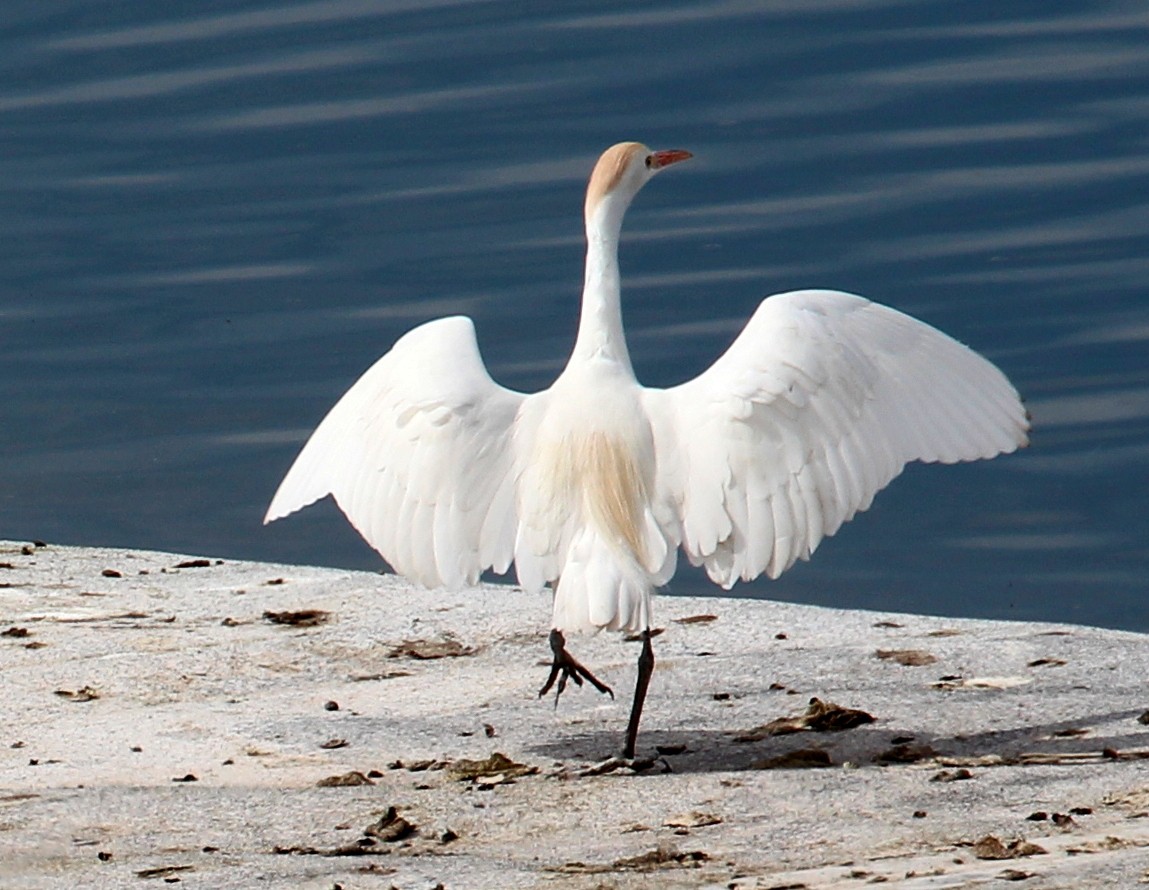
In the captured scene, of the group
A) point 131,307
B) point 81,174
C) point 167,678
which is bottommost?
point 167,678

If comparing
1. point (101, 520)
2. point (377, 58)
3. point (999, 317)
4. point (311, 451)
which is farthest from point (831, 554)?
point (377, 58)

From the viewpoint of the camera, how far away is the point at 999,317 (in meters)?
13.6

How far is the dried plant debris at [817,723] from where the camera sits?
681 cm

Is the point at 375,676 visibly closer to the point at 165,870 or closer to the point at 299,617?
the point at 299,617

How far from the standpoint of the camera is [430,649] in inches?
310

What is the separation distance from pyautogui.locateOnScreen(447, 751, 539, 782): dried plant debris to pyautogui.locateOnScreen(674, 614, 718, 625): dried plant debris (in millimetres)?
1656

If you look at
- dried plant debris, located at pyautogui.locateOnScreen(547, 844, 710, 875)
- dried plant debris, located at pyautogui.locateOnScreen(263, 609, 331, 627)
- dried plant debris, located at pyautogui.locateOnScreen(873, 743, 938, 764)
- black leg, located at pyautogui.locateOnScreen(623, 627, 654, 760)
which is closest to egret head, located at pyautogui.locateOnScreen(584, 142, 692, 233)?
black leg, located at pyautogui.locateOnScreen(623, 627, 654, 760)

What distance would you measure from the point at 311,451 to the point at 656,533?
4.06 feet

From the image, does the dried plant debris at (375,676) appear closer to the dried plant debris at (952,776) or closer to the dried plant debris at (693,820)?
the dried plant debris at (693,820)

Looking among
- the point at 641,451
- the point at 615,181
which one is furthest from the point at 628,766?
the point at 615,181

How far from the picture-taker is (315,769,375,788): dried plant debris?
6359 millimetres

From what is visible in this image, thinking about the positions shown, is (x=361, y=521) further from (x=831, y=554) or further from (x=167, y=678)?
(x=831, y=554)

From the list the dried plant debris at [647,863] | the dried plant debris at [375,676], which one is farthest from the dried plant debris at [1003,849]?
the dried plant debris at [375,676]

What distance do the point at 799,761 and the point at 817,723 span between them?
1.29 ft
